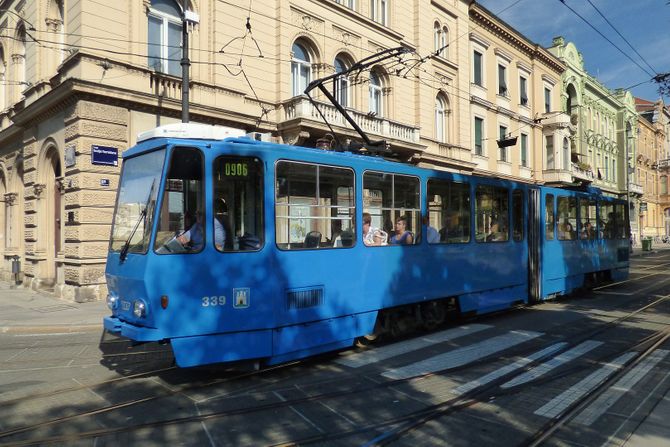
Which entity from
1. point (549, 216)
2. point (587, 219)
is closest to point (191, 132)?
point (549, 216)

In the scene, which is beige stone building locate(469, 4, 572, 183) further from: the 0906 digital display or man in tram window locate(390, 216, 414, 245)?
the 0906 digital display

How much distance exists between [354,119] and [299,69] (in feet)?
9.48

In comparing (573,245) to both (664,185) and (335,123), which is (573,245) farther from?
(664,185)

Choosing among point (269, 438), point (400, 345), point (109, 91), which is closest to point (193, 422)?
point (269, 438)

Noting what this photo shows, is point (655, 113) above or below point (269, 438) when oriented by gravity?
above

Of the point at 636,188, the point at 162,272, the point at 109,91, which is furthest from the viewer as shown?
the point at 636,188

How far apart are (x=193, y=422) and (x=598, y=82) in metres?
51.2

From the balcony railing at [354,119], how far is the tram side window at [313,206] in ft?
33.6

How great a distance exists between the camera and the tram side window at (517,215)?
1058 cm

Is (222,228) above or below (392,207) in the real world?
below

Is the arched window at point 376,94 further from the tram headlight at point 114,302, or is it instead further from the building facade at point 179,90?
the tram headlight at point 114,302

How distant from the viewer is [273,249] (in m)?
5.92

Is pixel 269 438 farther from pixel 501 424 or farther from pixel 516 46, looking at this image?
pixel 516 46

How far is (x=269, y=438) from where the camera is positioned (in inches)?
166
